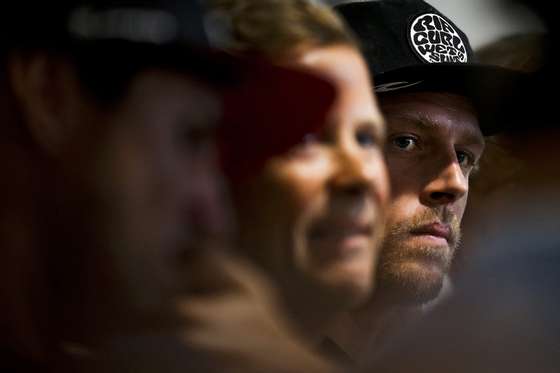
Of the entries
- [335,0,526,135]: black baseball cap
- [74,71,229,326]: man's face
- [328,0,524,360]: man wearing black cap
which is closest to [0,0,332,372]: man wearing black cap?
[74,71,229,326]: man's face

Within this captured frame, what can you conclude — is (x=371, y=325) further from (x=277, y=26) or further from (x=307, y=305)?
(x=277, y=26)

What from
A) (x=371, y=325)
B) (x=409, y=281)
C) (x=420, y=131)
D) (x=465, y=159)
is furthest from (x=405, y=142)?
(x=371, y=325)

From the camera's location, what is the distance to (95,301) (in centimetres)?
68

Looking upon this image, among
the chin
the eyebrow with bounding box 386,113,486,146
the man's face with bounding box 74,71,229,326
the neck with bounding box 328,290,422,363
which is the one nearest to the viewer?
the man's face with bounding box 74,71,229,326

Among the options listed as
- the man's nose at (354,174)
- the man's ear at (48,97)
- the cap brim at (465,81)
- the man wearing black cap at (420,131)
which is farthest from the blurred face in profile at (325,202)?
the cap brim at (465,81)

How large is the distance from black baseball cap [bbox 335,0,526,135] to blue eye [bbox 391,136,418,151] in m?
0.09

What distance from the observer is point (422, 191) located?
1.31 metres

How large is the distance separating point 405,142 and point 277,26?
0.68 m

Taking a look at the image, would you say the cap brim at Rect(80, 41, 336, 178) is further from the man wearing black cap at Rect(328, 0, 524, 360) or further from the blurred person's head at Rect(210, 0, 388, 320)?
the man wearing black cap at Rect(328, 0, 524, 360)

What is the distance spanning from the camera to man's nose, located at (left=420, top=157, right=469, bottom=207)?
4.19 feet

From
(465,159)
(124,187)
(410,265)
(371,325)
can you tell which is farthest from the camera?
(465,159)

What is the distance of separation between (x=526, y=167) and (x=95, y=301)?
1.09 meters

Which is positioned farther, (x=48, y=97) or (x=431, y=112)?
(x=431, y=112)

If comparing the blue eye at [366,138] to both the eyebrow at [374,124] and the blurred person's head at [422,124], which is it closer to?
the eyebrow at [374,124]
